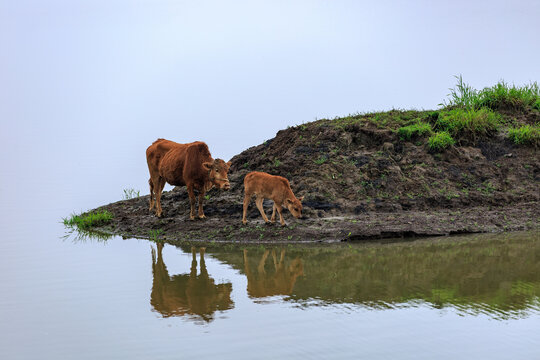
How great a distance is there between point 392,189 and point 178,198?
632 cm

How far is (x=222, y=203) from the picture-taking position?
16.4 meters

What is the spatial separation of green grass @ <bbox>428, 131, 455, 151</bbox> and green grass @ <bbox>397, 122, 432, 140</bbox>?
0.39 metres

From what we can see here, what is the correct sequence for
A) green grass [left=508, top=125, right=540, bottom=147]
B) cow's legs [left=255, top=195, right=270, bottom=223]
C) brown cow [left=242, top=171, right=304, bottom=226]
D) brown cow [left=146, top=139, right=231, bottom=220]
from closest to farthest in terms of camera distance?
brown cow [left=242, top=171, right=304, bottom=226] → cow's legs [left=255, top=195, right=270, bottom=223] → brown cow [left=146, top=139, right=231, bottom=220] → green grass [left=508, top=125, right=540, bottom=147]

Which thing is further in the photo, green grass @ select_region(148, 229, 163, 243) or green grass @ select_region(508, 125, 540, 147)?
green grass @ select_region(508, 125, 540, 147)

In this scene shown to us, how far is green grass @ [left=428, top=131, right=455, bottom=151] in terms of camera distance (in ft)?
58.5

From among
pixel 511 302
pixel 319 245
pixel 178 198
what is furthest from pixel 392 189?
pixel 511 302

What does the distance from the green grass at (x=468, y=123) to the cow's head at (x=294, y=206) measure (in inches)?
266

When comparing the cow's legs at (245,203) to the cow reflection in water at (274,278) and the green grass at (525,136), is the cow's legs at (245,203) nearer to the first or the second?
the cow reflection in water at (274,278)

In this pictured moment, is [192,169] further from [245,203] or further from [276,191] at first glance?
[276,191]

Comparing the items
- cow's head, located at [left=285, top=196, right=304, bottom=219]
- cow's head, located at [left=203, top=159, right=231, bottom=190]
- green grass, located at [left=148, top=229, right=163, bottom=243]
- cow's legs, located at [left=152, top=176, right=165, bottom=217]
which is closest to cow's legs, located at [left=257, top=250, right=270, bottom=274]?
cow's head, located at [left=285, top=196, right=304, bottom=219]

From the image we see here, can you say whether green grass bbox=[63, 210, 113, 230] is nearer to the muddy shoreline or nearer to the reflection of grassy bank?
the muddy shoreline

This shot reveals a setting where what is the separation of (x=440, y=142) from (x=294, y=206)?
5.94m

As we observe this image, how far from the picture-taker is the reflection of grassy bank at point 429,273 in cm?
898

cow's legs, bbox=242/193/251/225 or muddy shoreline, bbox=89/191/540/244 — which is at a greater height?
cow's legs, bbox=242/193/251/225
